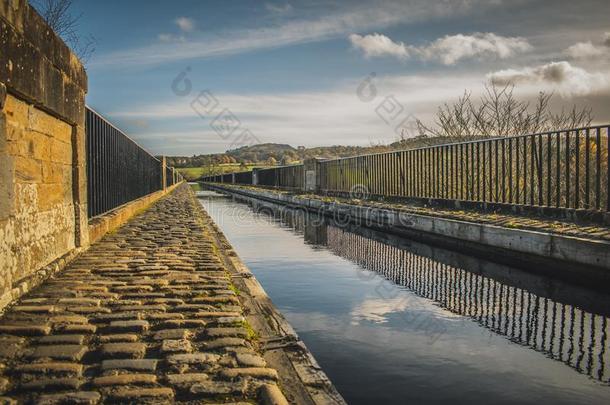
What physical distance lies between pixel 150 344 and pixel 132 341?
13 cm

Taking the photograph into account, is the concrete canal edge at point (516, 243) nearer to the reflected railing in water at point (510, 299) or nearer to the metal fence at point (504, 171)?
the reflected railing in water at point (510, 299)

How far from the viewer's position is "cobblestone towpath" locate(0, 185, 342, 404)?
2570mm

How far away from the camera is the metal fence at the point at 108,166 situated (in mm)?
8773

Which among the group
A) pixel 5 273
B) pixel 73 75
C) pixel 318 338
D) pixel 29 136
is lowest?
pixel 318 338

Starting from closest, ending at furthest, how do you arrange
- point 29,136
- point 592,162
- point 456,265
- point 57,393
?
point 57,393
point 29,136
point 456,265
point 592,162

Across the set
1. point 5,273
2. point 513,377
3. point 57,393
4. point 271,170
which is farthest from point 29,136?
point 271,170

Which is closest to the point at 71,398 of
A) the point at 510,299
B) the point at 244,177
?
the point at 510,299

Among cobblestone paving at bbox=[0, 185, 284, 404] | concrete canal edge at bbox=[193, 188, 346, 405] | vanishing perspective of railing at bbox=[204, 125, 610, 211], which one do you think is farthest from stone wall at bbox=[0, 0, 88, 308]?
vanishing perspective of railing at bbox=[204, 125, 610, 211]

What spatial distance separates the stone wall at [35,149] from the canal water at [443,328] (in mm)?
2384

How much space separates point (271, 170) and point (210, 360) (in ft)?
136

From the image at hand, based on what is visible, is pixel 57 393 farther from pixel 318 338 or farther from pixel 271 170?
pixel 271 170

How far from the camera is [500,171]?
538 inches

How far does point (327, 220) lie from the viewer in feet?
50.8

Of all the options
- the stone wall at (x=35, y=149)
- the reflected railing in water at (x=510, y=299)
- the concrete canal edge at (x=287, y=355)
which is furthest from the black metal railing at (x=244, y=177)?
the concrete canal edge at (x=287, y=355)
